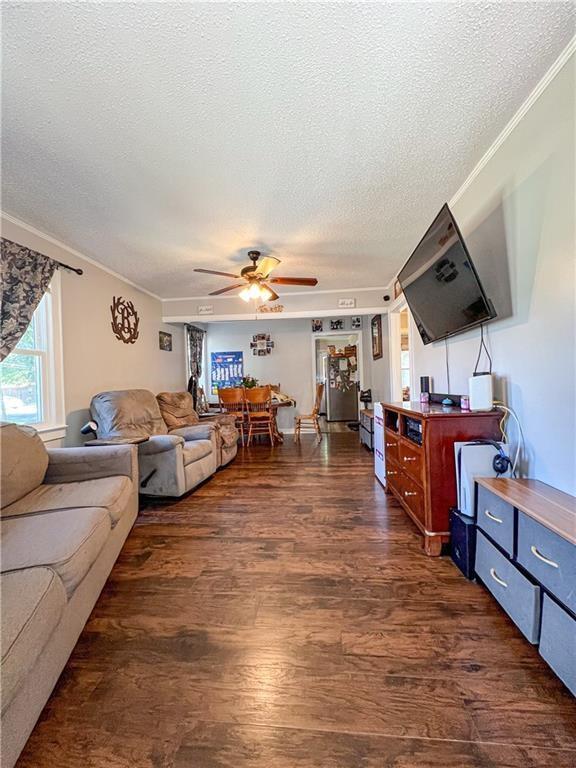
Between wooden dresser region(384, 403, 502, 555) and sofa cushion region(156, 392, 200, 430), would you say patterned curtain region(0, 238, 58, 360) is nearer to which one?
sofa cushion region(156, 392, 200, 430)

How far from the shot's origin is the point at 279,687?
3.73ft

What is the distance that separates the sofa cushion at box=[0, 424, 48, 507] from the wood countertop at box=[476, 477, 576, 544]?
2.51m

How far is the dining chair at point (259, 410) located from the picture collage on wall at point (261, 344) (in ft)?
4.74

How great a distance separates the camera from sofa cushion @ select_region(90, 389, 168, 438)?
2.98 m

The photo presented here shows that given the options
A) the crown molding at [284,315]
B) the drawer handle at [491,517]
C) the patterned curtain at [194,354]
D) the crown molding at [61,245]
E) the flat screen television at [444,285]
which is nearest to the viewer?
the drawer handle at [491,517]

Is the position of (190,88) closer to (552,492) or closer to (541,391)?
(541,391)

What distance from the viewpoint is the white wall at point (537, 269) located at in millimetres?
1378

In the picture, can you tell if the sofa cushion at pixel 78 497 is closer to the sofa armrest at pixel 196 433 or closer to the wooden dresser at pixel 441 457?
the sofa armrest at pixel 196 433

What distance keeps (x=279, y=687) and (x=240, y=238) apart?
3029 millimetres

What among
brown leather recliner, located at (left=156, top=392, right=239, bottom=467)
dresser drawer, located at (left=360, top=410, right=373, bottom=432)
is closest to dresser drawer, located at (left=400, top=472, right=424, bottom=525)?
dresser drawer, located at (left=360, top=410, right=373, bottom=432)

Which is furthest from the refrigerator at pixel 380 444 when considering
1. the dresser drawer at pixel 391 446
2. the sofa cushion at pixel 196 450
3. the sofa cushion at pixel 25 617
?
the sofa cushion at pixel 25 617

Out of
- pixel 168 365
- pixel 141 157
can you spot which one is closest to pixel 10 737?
pixel 141 157

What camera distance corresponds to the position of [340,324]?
673 cm

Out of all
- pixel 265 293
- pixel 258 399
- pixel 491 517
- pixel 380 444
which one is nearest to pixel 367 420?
pixel 380 444
